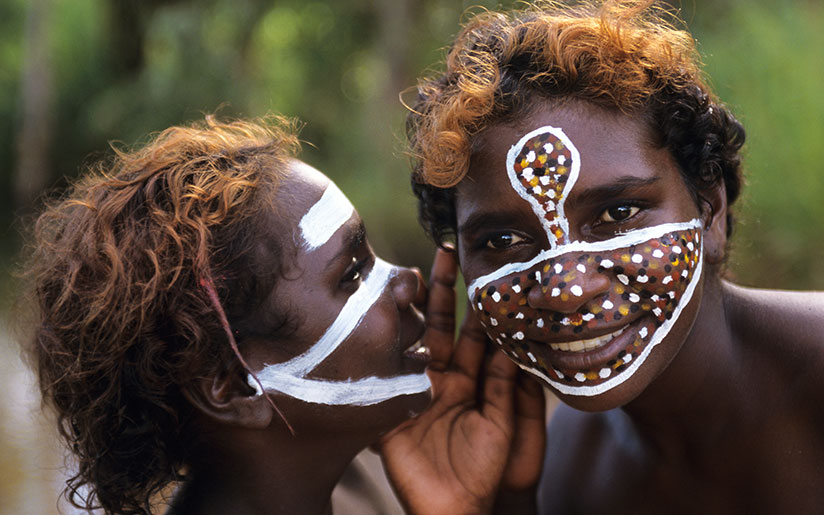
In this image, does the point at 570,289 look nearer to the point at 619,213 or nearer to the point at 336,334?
the point at 619,213

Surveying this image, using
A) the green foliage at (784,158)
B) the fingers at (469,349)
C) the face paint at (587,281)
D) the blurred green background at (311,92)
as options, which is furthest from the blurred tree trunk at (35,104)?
the face paint at (587,281)

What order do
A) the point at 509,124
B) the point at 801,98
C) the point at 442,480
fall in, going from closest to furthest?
the point at 509,124 → the point at 442,480 → the point at 801,98

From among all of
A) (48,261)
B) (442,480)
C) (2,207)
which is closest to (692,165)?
(442,480)

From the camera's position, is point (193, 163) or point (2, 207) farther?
point (2, 207)

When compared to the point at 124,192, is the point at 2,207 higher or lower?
lower

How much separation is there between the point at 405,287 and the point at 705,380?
0.79m

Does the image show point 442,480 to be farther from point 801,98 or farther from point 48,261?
point 801,98

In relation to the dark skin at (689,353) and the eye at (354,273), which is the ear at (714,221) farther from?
the eye at (354,273)

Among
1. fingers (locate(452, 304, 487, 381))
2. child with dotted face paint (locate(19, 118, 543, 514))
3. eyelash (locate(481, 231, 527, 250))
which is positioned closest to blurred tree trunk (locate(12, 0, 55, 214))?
child with dotted face paint (locate(19, 118, 543, 514))

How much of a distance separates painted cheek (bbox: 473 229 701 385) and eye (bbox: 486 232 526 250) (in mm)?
76

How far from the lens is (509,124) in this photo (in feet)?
6.38

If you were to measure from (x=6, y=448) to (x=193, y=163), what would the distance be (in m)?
3.59

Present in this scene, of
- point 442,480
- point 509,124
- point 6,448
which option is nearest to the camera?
point 509,124

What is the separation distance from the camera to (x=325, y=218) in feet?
6.70
